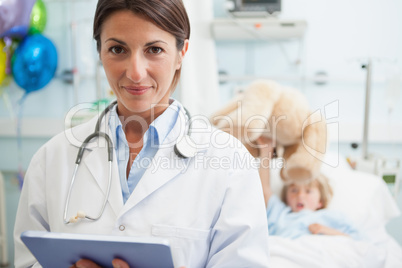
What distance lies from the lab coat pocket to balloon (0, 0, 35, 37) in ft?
6.16

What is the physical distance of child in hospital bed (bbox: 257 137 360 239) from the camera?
156 cm

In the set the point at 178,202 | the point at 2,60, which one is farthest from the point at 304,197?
the point at 2,60

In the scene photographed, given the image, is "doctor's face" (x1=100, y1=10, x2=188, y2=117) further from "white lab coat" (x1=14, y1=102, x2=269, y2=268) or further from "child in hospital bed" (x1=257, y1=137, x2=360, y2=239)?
"child in hospital bed" (x1=257, y1=137, x2=360, y2=239)

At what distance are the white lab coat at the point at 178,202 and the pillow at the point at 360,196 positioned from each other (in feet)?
2.73

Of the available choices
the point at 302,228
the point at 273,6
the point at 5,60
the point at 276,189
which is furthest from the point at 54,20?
the point at 302,228

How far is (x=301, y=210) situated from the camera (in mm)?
1743

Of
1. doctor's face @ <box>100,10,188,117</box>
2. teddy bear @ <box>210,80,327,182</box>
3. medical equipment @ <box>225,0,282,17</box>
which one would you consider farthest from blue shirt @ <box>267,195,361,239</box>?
medical equipment @ <box>225,0,282,17</box>

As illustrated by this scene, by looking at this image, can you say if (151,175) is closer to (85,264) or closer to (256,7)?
(85,264)

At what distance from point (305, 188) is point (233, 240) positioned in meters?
0.98

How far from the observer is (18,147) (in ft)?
9.26

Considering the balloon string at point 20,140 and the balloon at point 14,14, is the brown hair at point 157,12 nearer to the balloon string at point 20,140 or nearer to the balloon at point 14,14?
the balloon at point 14,14

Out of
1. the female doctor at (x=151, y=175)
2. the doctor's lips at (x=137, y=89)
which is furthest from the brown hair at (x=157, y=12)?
the doctor's lips at (x=137, y=89)

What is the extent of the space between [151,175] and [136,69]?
26cm

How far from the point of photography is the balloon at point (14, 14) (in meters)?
2.17
